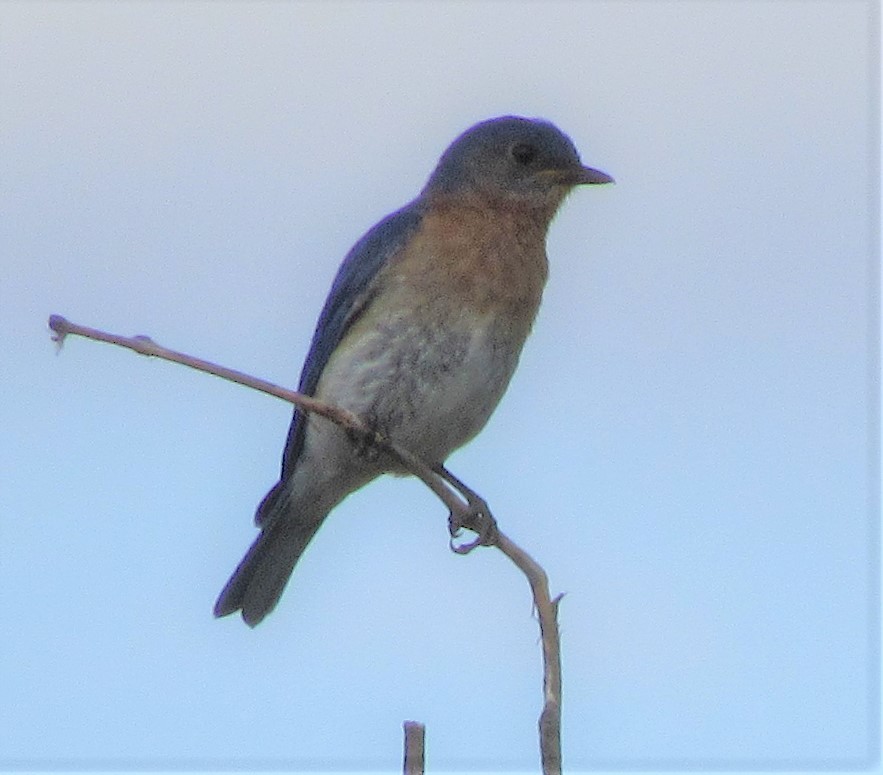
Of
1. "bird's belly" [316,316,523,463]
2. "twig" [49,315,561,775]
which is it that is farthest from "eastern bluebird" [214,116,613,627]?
"twig" [49,315,561,775]

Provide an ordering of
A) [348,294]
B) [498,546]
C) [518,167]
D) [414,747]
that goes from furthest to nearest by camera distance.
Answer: [518,167]
[348,294]
[498,546]
[414,747]

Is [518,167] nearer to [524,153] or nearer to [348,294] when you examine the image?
[524,153]

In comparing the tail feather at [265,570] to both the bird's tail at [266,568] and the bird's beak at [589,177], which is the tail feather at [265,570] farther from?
the bird's beak at [589,177]

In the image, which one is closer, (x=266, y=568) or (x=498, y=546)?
(x=498, y=546)

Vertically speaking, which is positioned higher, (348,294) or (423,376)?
(348,294)

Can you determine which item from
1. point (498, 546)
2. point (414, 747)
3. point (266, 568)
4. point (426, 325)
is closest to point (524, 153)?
point (426, 325)

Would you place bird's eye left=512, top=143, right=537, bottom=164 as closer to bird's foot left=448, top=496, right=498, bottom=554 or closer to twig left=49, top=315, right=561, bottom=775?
bird's foot left=448, top=496, right=498, bottom=554
